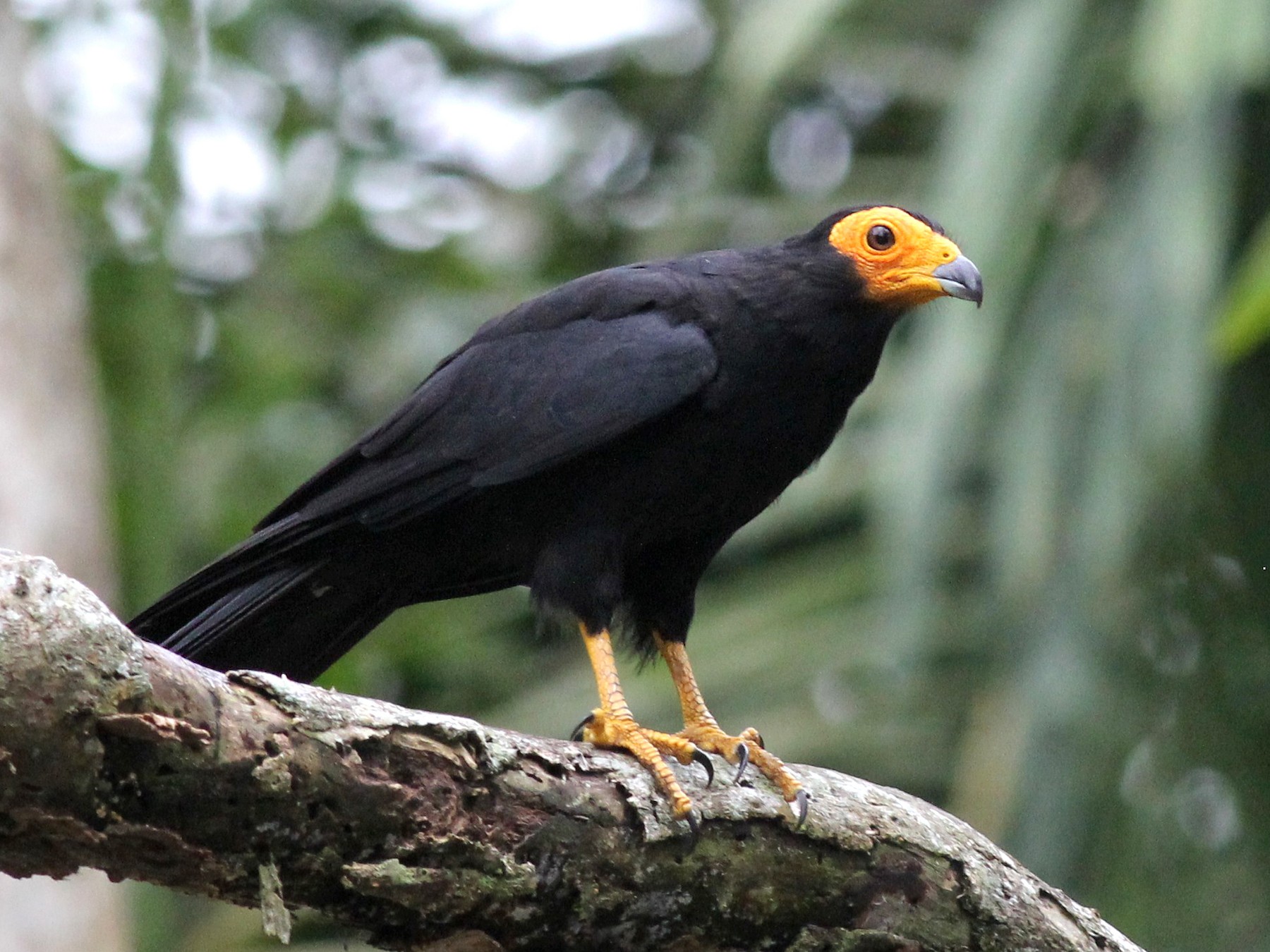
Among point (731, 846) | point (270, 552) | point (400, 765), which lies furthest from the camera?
point (270, 552)

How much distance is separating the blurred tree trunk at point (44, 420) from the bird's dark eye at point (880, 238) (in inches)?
134

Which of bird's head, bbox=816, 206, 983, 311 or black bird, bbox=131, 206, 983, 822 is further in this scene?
bird's head, bbox=816, 206, 983, 311

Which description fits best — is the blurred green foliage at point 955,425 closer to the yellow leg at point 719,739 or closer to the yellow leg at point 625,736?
the yellow leg at point 719,739

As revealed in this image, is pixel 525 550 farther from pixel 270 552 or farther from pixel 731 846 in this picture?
pixel 731 846

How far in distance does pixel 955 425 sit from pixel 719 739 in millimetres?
3171

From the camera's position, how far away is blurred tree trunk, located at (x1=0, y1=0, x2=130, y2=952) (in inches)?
242

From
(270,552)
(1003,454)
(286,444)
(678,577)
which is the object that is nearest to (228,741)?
(270,552)

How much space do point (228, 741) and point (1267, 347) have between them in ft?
19.6

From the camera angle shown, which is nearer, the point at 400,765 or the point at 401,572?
the point at 400,765

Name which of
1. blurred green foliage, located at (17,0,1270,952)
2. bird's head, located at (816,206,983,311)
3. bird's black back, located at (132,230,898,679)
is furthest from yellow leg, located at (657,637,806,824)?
blurred green foliage, located at (17,0,1270,952)

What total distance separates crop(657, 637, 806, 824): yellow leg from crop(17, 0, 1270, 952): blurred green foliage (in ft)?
6.89

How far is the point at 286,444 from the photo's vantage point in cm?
855

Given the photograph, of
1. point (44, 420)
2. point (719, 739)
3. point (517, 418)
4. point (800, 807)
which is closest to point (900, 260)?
point (517, 418)

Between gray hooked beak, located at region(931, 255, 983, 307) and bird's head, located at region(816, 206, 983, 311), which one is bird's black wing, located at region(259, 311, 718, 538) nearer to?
bird's head, located at region(816, 206, 983, 311)
